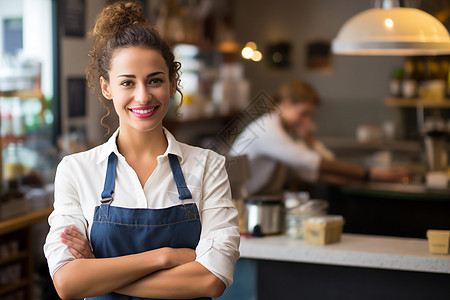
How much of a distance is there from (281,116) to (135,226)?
8.97 ft

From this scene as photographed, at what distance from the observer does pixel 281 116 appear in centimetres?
420

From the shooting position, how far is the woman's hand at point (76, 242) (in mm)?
1532

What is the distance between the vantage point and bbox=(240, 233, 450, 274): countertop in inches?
97.2

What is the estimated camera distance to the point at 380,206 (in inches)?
170

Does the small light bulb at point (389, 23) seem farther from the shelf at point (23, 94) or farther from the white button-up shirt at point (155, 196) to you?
the shelf at point (23, 94)

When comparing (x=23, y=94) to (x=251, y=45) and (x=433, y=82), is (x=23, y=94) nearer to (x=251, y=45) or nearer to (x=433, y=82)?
(x=251, y=45)

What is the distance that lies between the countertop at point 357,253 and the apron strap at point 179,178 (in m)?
1.11

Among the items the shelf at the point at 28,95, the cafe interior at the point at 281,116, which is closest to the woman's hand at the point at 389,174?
the cafe interior at the point at 281,116

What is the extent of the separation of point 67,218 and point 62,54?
276 centimetres

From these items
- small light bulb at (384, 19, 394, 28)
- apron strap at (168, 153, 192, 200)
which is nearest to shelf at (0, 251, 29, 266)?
apron strap at (168, 153, 192, 200)

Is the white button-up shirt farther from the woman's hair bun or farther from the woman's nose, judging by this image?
the woman's hair bun

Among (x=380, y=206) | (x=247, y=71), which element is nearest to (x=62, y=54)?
(x=380, y=206)

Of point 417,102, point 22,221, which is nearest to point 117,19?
point 22,221

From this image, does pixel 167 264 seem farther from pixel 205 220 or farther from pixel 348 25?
pixel 348 25
